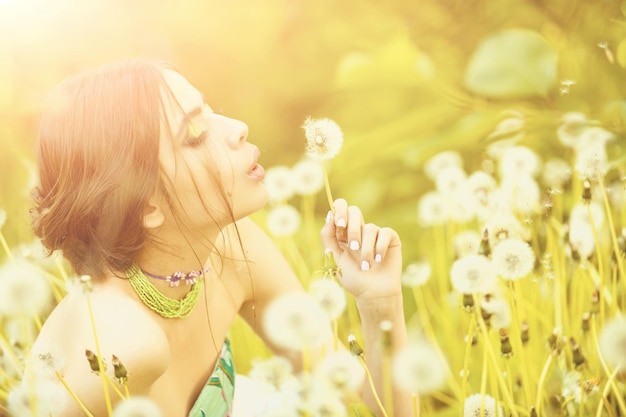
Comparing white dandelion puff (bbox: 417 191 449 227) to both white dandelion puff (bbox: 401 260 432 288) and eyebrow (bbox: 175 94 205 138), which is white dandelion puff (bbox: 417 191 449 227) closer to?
white dandelion puff (bbox: 401 260 432 288)

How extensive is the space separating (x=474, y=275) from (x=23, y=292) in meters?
0.57

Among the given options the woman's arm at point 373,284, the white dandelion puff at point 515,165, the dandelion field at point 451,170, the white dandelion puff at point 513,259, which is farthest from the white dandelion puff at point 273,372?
the white dandelion puff at point 515,165

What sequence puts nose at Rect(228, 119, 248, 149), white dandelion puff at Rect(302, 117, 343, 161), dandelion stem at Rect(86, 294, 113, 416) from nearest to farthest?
1. dandelion stem at Rect(86, 294, 113, 416)
2. nose at Rect(228, 119, 248, 149)
3. white dandelion puff at Rect(302, 117, 343, 161)

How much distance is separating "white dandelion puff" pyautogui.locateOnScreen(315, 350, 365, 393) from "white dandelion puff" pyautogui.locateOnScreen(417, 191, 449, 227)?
221 millimetres

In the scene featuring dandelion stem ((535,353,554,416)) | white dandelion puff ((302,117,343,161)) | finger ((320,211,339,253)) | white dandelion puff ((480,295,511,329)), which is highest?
white dandelion puff ((302,117,343,161))

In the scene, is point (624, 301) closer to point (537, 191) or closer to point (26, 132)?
point (537, 191)

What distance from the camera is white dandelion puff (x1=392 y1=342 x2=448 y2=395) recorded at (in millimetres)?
986

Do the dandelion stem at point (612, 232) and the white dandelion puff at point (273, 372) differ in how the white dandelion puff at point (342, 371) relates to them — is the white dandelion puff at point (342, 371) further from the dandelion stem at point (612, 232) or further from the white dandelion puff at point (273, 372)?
the dandelion stem at point (612, 232)

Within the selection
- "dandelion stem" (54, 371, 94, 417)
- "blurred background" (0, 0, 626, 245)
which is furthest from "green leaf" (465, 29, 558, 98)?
"dandelion stem" (54, 371, 94, 417)

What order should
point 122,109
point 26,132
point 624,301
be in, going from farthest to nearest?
point 624,301 → point 26,132 → point 122,109

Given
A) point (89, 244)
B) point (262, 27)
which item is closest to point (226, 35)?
point (262, 27)

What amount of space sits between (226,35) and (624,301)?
2.22 ft

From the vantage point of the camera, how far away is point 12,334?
0.97 m

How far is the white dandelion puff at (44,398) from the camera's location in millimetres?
850
